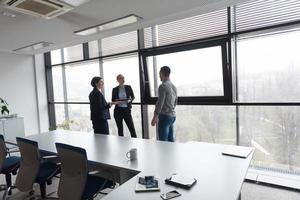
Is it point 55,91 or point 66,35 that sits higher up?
point 66,35

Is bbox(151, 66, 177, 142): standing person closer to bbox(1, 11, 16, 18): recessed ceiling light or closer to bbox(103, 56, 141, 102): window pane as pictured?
bbox(103, 56, 141, 102): window pane

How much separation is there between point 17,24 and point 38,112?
365 cm

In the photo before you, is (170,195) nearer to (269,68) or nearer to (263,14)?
(269,68)

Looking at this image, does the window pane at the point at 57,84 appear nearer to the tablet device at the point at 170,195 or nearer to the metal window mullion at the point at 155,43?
the metal window mullion at the point at 155,43

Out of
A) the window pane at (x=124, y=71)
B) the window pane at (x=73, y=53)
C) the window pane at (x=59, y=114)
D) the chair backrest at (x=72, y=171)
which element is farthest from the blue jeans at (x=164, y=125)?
the window pane at (x=59, y=114)

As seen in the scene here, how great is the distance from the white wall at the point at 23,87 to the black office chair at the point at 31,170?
398cm

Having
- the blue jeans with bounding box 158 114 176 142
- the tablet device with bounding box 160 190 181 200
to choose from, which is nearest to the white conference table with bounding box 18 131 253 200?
the tablet device with bounding box 160 190 181 200

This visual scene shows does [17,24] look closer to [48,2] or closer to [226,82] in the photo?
[48,2]

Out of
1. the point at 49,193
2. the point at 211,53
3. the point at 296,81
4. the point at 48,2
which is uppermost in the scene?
the point at 48,2

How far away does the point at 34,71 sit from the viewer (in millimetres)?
6500

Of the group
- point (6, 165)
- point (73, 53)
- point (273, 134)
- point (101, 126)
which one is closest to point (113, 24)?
point (101, 126)

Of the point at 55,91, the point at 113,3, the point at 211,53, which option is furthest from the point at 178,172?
the point at 55,91

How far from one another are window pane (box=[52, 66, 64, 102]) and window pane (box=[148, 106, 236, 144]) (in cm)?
383

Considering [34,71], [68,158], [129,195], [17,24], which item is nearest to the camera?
[129,195]
